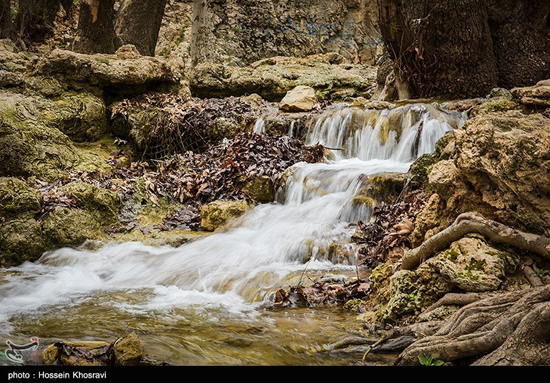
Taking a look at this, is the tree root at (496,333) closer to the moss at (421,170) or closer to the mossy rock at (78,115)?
the moss at (421,170)

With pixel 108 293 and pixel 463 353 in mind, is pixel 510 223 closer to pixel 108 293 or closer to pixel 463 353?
pixel 463 353

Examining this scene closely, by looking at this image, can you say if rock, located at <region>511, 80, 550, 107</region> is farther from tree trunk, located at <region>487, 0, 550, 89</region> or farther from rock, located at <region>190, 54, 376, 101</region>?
rock, located at <region>190, 54, 376, 101</region>

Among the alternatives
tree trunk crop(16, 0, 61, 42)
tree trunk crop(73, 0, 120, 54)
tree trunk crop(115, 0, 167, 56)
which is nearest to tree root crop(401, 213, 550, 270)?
tree trunk crop(73, 0, 120, 54)

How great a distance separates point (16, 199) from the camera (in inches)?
240

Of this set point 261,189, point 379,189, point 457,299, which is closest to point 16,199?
point 261,189

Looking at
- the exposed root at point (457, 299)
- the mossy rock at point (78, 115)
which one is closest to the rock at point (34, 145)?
the mossy rock at point (78, 115)

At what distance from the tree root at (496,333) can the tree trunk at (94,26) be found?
12492mm

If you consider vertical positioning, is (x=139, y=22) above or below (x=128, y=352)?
above

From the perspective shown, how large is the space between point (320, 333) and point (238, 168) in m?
4.79

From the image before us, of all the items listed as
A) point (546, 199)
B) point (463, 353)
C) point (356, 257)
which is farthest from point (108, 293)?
point (546, 199)

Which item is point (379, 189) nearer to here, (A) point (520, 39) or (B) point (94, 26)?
(A) point (520, 39)

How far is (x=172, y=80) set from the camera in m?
11.4

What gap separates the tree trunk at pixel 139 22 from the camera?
13523 millimetres

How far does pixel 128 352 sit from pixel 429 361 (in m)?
1.71
